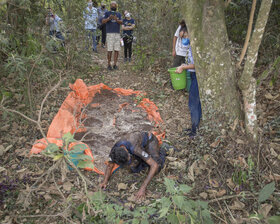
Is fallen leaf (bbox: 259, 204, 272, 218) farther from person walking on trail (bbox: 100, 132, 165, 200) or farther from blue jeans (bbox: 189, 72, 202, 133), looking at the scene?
blue jeans (bbox: 189, 72, 202, 133)

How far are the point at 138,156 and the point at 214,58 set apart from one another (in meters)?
1.46

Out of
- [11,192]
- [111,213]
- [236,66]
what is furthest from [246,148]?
[11,192]

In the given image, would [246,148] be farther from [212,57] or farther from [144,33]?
[144,33]

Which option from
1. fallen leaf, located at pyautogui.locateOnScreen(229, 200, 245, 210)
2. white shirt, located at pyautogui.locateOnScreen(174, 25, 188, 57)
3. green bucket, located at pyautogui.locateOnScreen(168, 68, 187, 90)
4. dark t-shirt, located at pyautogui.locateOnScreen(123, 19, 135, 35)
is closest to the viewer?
fallen leaf, located at pyautogui.locateOnScreen(229, 200, 245, 210)

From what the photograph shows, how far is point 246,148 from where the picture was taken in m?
2.63

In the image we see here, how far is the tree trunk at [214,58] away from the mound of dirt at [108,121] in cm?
122

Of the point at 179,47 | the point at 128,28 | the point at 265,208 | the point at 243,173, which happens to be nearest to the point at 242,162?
the point at 243,173

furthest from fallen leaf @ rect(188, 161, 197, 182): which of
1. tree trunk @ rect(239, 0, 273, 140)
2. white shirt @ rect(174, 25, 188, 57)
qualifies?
white shirt @ rect(174, 25, 188, 57)

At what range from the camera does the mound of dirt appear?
3467mm

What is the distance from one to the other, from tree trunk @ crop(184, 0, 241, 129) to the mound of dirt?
48.1 inches

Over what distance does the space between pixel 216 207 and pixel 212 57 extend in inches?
65.5

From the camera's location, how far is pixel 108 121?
403cm

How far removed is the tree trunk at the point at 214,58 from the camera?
2.81 m

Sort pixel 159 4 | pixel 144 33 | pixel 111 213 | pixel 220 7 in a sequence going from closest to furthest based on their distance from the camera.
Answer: pixel 111 213 < pixel 220 7 < pixel 159 4 < pixel 144 33
